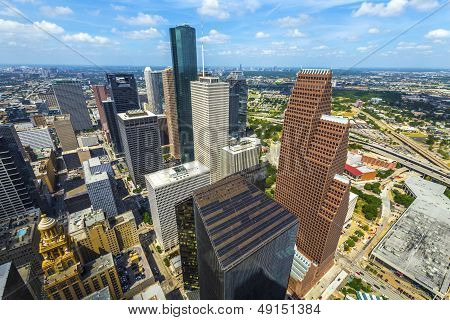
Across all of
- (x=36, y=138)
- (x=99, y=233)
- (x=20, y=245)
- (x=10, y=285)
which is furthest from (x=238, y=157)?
(x=36, y=138)

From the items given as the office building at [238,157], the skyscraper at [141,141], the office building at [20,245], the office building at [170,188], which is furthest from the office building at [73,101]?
the office building at [238,157]

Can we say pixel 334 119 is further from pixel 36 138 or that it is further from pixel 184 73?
pixel 36 138

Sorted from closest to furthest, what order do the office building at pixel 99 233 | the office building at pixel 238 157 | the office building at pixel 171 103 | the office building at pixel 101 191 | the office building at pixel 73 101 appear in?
the office building at pixel 99 233 < the office building at pixel 101 191 < the office building at pixel 238 157 < the office building at pixel 171 103 < the office building at pixel 73 101

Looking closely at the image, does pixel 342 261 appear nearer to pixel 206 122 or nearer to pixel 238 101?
pixel 206 122

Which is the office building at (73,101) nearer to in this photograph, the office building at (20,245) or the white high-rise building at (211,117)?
the white high-rise building at (211,117)

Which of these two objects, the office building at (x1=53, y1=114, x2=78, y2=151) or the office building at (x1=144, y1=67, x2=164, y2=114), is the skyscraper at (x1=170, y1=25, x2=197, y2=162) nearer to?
the office building at (x1=53, y1=114, x2=78, y2=151)
